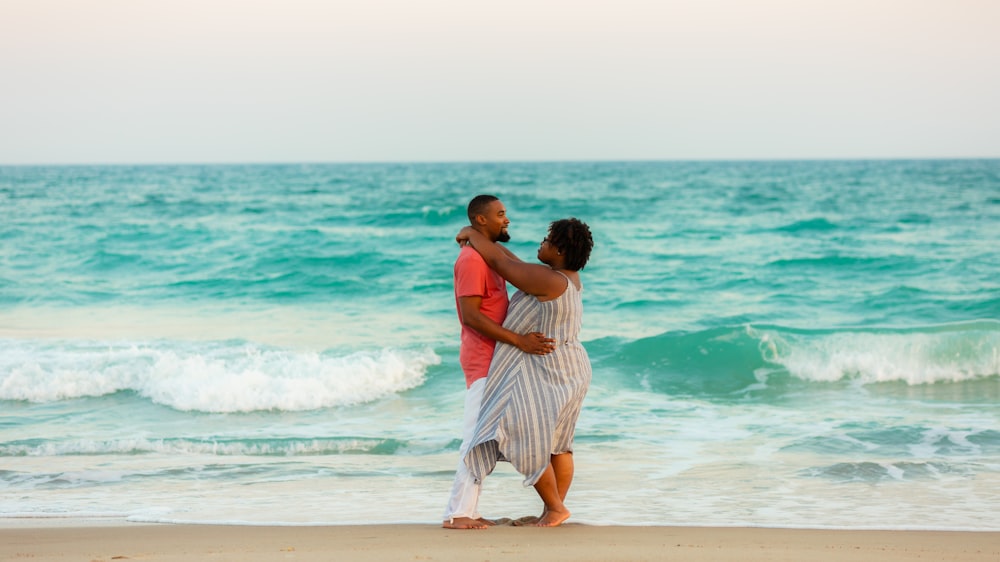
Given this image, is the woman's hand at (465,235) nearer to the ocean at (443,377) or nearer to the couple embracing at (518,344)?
the couple embracing at (518,344)

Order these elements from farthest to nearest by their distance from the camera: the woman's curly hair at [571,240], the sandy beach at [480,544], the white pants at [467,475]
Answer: the white pants at [467,475] → the woman's curly hair at [571,240] → the sandy beach at [480,544]

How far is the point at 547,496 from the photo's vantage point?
14.8 ft

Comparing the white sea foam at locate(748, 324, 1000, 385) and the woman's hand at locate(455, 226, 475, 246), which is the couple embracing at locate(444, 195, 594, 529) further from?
the white sea foam at locate(748, 324, 1000, 385)

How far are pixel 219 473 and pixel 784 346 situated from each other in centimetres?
711

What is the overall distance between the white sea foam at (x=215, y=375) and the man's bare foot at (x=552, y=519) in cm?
468

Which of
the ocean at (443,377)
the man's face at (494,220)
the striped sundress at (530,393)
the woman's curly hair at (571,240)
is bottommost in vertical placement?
the ocean at (443,377)

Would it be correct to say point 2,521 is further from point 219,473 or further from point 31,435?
point 31,435

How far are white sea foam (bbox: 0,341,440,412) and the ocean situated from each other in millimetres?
32

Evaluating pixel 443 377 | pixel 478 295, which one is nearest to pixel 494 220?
pixel 478 295

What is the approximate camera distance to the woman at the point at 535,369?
4.25 meters

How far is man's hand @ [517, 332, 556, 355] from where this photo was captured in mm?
4266

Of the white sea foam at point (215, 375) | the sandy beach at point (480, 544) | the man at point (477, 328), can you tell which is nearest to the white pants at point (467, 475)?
A: the man at point (477, 328)

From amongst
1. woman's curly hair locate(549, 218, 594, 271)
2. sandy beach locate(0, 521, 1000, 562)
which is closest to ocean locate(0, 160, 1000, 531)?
sandy beach locate(0, 521, 1000, 562)

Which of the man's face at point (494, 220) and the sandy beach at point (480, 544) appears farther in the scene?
the man's face at point (494, 220)
